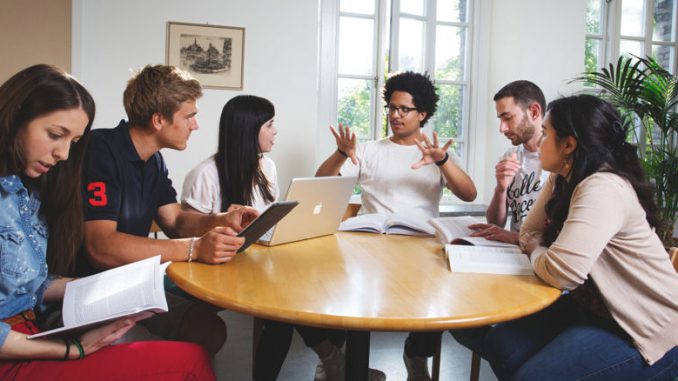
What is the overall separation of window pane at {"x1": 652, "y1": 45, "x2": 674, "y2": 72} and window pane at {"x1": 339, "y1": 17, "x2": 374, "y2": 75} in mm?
2499

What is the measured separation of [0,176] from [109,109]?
2180 mm

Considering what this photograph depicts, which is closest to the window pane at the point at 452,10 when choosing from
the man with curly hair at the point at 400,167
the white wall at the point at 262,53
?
the white wall at the point at 262,53

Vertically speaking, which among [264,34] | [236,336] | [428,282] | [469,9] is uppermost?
[469,9]

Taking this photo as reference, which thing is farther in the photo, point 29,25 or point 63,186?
point 29,25

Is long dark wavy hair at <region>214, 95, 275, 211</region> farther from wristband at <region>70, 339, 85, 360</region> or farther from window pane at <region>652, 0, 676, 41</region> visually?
window pane at <region>652, 0, 676, 41</region>

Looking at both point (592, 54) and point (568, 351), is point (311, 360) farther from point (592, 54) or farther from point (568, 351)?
point (592, 54)

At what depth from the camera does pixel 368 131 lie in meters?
3.88

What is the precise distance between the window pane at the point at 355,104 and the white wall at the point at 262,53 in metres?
0.19

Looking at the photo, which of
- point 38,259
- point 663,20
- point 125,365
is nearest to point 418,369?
point 125,365

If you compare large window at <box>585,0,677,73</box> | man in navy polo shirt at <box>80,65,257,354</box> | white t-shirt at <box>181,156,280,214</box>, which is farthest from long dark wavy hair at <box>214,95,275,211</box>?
large window at <box>585,0,677,73</box>

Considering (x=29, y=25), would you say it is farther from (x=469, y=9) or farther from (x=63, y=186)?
(x=469, y=9)

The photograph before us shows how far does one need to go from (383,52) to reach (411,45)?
10.5 inches

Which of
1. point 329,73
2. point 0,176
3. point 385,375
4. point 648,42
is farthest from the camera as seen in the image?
point 648,42

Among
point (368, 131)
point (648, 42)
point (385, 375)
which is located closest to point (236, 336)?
point (385, 375)
